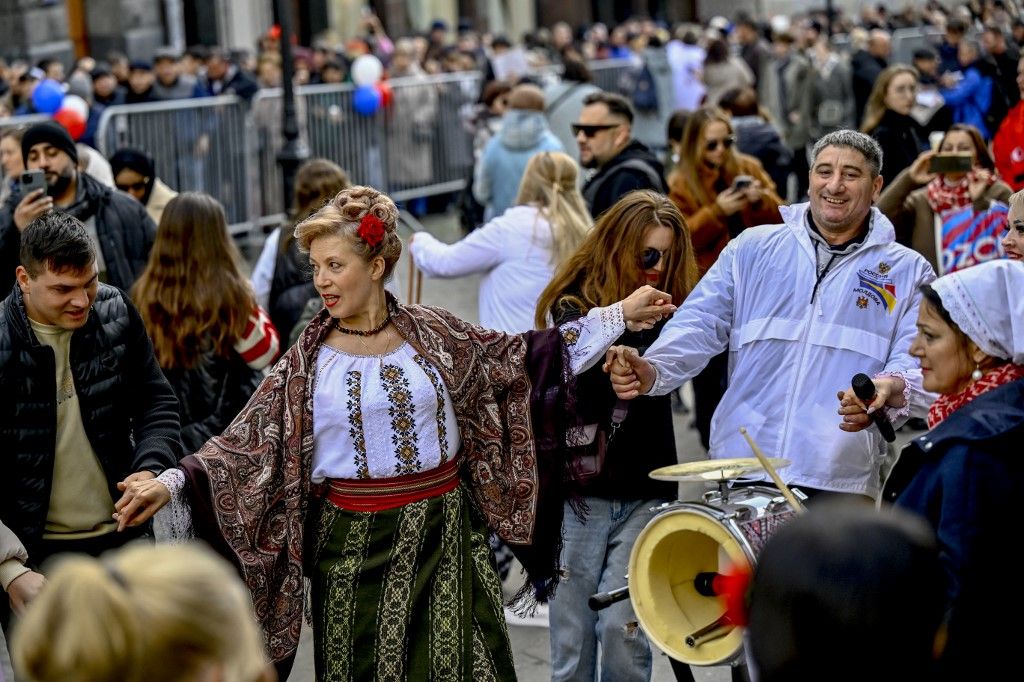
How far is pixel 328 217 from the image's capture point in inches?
172

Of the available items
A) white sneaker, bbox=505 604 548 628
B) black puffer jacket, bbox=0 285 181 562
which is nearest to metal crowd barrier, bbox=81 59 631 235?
white sneaker, bbox=505 604 548 628

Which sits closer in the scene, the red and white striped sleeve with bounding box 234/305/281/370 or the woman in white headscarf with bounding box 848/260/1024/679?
the woman in white headscarf with bounding box 848/260/1024/679

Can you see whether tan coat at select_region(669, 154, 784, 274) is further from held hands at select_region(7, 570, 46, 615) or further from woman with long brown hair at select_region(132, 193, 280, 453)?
held hands at select_region(7, 570, 46, 615)

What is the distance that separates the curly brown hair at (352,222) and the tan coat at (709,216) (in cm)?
280

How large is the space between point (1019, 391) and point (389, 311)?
5.97 feet

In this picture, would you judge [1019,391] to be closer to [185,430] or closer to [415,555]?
[415,555]

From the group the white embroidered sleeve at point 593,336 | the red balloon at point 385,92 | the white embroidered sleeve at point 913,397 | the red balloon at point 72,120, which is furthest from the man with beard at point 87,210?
the red balloon at point 385,92

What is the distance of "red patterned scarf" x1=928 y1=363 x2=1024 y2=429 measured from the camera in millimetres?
3512

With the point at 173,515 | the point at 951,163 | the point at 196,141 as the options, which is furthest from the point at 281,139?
the point at 173,515

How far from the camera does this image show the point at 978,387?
355cm

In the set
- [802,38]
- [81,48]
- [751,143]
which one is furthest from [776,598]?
[81,48]

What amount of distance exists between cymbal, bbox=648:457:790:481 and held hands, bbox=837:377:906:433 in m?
0.29

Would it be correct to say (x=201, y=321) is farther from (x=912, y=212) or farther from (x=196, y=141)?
(x=196, y=141)

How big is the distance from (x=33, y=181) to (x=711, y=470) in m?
3.67
